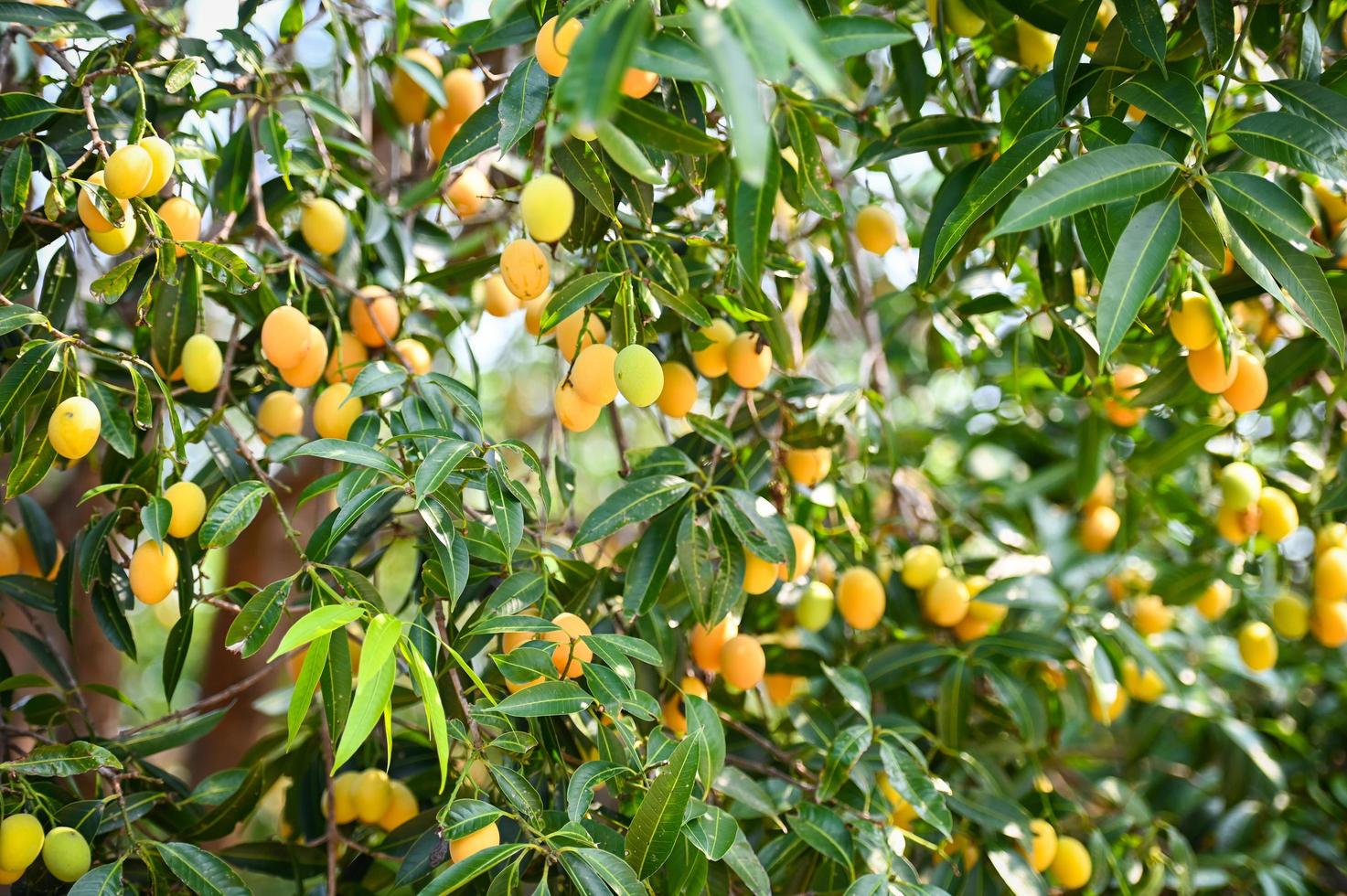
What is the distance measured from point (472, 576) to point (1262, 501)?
1.16 m

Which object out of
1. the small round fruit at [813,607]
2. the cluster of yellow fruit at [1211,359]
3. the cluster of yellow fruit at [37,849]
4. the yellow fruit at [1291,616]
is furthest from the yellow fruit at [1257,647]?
the cluster of yellow fruit at [37,849]

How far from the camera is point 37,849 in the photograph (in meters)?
0.96

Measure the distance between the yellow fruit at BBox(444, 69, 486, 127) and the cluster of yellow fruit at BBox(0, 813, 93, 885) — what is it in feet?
3.28

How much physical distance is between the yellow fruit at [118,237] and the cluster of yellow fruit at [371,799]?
647mm

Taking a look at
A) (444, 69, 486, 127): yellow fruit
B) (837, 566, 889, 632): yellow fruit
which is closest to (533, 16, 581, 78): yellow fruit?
(444, 69, 486, 127): yellow fruit

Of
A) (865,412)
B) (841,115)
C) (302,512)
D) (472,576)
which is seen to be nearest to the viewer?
(472,576)

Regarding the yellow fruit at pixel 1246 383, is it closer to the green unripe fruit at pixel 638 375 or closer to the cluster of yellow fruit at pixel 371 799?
the green unripe fruit at pixel 638 375

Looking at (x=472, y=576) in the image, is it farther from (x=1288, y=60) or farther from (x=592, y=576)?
(x=1288, y=60)

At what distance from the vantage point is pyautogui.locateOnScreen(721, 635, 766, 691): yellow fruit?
122 centimetres

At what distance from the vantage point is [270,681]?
6.62ft

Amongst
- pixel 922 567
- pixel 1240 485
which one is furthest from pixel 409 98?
pixel 1240 485

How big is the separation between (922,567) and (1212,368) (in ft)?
1.75

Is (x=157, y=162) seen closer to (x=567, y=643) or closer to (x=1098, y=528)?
(x=567, y=643)

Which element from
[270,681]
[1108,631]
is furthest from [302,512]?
[1108,631]
